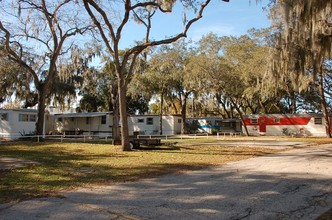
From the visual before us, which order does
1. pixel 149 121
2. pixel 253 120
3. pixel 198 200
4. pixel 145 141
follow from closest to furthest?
pixel 198 200
pixel 145 141
pixel 253 120
pixel 149 121

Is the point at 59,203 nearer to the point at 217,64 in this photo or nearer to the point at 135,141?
the point at 135,141

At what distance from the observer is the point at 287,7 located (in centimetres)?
1259

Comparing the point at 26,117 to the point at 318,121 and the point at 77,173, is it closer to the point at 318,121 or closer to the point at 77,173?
the point at 77,173

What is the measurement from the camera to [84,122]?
35.6 metres

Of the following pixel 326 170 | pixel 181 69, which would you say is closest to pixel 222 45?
pixel 181 69

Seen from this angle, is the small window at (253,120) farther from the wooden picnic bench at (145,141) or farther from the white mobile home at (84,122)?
the wooden picnic bench at (145,141)

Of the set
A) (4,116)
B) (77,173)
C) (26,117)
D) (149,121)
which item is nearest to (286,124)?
(149,121)

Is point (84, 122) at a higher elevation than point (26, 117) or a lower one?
lower

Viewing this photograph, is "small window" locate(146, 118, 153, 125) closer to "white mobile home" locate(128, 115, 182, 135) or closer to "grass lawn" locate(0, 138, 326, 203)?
"white mobile home" locate(128, 115, 182, 135)

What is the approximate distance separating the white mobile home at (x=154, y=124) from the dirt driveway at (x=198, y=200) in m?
29.3

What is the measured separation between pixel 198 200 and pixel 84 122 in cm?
3092

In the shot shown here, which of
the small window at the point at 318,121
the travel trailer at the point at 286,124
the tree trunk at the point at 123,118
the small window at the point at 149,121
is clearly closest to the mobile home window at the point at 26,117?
the small window at the point at 149,121

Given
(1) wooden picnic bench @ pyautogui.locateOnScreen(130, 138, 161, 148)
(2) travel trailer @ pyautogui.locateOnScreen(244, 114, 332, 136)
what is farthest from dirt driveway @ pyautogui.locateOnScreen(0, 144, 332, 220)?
(2) travel trailer @ pyautogui.locateOnScreen(244, 114, 332, 136)

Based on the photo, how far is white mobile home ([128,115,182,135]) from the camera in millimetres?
37938
